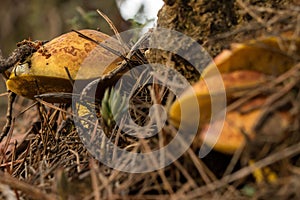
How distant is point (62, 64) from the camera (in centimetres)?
183

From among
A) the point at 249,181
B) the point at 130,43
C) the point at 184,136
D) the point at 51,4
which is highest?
the point at 51,4

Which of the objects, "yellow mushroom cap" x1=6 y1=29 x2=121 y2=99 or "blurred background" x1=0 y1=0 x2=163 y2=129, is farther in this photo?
"blurred background" x1=0 y1=0 x2=163 y2=129

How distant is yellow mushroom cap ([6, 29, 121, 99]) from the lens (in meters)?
1.84

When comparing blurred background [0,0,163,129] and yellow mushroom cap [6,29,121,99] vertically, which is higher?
blurred background [0,0,163,129]

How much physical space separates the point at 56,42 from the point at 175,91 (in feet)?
1.77

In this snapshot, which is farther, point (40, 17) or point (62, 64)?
point (40, 17)

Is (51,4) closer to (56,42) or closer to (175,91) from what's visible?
(56,42)

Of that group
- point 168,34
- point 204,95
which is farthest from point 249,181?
point 168,34

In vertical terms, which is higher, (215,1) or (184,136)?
(215,1)

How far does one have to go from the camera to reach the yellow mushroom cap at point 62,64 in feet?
6.03

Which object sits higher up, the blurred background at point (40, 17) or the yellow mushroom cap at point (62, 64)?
the blurred background at point (40, 17)

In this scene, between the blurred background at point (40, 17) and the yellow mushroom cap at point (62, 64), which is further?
the blurred background at point (40, 17)

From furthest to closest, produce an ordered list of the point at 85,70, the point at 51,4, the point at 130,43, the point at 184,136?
the point at 51,4
the point at 130,43
the point at 85,70
the point at 184,136

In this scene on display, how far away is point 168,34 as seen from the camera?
170 cm
